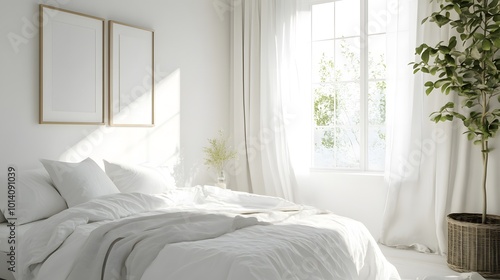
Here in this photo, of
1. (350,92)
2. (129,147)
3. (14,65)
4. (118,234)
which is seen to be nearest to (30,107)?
(14,65)

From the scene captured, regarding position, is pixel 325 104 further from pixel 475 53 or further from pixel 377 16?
pixel 475 53

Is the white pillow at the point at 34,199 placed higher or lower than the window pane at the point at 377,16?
lower

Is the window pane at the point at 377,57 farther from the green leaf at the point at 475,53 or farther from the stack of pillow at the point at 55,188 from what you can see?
the stack of pillow at the point at 55,188

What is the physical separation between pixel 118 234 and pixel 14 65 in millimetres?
1713

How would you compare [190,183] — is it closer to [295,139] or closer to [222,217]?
[295,139]

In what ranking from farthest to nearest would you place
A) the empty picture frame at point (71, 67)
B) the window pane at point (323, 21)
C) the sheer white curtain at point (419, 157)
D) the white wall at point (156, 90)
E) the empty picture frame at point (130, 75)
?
the window pane at point (323, 21) < the sheer white curtain at point (419, 157) < the empty picture frame at point (130, 75) < the empty picture frame at point (71, 67) < the white wall at point (156, 90)

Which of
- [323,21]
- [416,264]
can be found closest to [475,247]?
[416,264]

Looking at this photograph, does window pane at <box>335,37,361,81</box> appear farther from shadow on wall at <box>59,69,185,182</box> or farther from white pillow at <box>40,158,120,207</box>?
white pillow at <box>40,158,120,207</box>

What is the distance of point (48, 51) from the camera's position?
3.53 m

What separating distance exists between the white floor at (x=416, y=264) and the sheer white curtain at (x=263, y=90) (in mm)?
1314

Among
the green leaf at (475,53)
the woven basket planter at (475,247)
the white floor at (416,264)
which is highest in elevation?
the green leaf at (475,53)

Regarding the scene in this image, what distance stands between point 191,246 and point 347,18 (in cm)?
352

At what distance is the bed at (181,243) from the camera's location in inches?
86.5

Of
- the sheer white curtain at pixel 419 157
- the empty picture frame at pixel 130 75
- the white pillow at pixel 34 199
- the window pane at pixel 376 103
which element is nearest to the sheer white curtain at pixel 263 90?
the window pane at pixel 376 103
